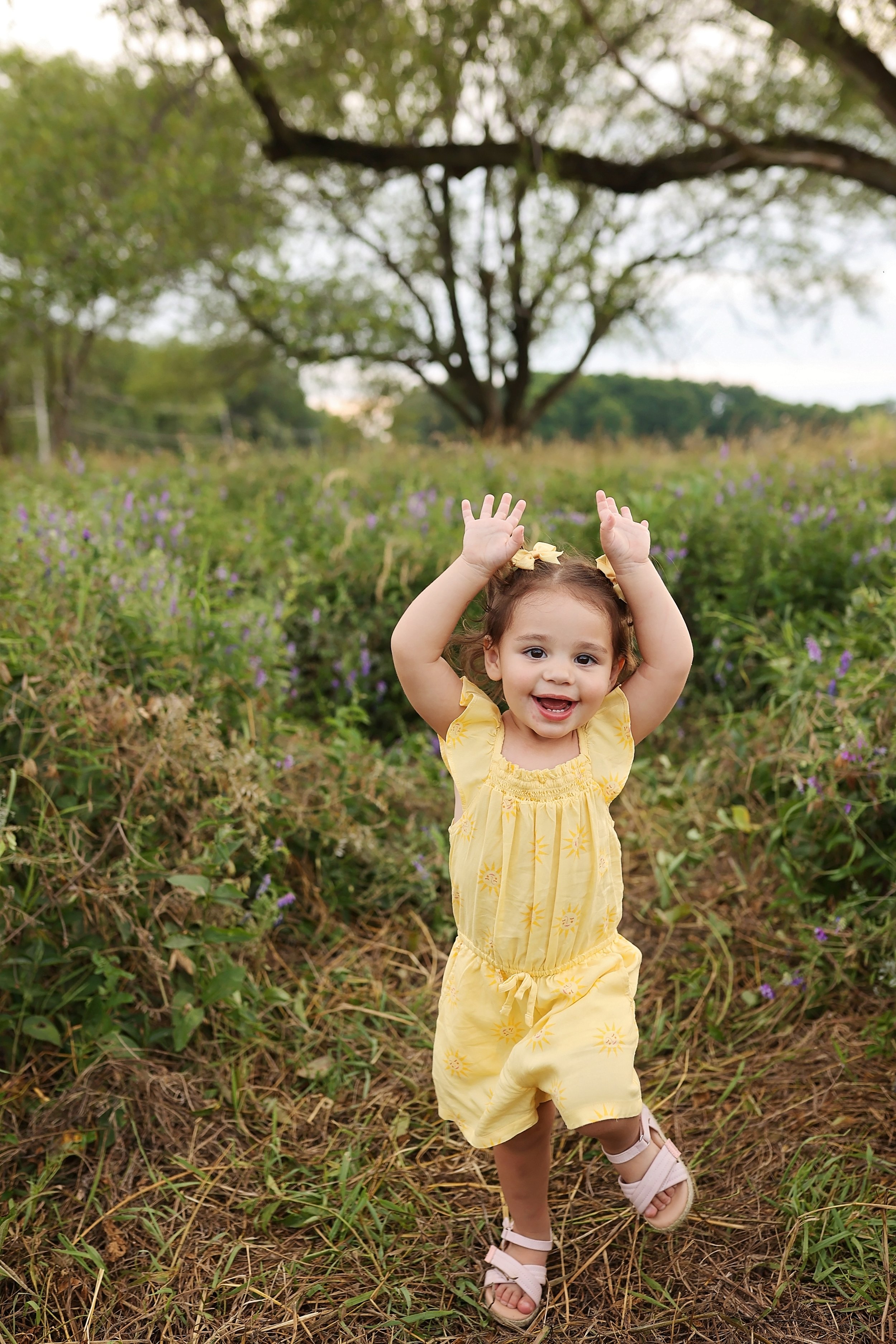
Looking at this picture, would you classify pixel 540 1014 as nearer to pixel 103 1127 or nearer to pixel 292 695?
pixel 103 1127

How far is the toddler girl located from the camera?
1.67m

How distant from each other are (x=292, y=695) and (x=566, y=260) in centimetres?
1293

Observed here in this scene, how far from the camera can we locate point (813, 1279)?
1848 millimetres

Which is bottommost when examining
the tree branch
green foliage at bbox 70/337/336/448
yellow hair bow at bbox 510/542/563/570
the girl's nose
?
the girl's nose

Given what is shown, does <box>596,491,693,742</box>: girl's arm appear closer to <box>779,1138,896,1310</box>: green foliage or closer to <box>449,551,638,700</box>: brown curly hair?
<box>449,551,638,700</box>: brown curly hair

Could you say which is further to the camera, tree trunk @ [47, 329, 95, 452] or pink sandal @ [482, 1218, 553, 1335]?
tree trunk @ [47, 329, 95, 452]

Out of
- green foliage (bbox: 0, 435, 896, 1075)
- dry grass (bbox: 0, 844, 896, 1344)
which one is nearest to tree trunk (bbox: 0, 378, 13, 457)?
green foliage (bbox: 0, 435, 896, 1075)

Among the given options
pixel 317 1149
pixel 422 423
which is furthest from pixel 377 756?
pixel 422 423

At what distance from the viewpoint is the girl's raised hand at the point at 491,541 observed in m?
1.67

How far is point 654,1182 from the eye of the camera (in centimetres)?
180

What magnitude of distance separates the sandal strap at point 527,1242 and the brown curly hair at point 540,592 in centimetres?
107

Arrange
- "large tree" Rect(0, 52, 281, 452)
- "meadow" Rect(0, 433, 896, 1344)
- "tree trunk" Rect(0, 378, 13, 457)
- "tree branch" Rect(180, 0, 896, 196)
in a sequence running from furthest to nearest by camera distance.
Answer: "tree trunk" Rect(0, 378, 13, 457) < "large tree" Rect(0, 52, 281, 452) < "tree branch" Rect(180, 0, 896, 196) < "meadow" Rect(0, 433, 896, 1344)

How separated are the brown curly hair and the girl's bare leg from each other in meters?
0.84

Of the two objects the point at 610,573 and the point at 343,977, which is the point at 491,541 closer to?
the point at 610,573
